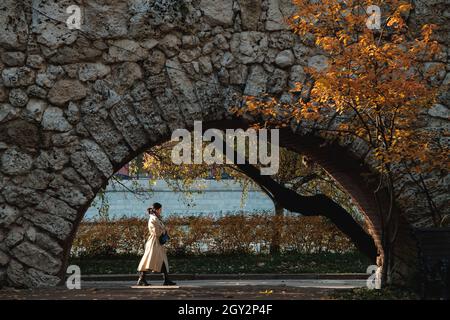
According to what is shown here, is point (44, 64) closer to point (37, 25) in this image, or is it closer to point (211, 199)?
point (37, 25)

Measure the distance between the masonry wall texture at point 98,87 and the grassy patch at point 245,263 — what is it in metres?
8.73

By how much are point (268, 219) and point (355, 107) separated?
1319cm

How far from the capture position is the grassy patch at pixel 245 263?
17.7 meters

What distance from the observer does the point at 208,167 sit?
21141mm

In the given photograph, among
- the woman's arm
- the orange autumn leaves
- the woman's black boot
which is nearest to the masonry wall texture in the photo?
the orange autumn leaves

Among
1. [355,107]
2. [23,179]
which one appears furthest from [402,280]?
[23,179]

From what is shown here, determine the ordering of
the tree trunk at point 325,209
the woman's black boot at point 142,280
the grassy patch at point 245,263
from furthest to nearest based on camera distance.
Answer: the grassy patch at point 245,263 → the woman's black boot at point 142,280 → the tree trunk at point 325,209

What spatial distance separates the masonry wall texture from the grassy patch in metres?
8.73

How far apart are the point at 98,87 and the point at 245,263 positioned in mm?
10293

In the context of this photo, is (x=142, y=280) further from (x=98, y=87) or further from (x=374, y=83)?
(x=374, y=83)

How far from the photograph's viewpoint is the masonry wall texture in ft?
29.1

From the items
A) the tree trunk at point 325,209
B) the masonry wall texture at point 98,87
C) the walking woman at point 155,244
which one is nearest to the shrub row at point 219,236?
the walking woman at point 155,244

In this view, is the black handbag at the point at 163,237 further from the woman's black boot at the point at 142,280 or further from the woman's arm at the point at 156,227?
the woman's black boot at the point at 142,280

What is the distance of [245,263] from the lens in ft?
61.1
